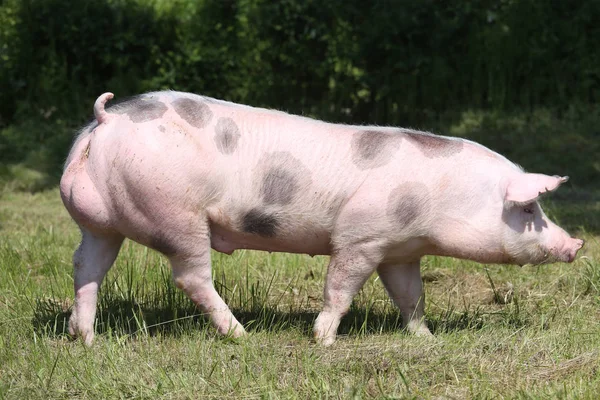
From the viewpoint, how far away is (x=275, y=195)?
4566 millimetres

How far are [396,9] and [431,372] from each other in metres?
7.70

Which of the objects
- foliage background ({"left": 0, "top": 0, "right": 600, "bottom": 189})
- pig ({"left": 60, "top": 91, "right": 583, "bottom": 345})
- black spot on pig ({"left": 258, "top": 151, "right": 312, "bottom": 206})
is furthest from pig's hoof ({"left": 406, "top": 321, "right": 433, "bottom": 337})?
foliage background ({"left": 0, "top": 0, "right": 600, "bottom": 189})

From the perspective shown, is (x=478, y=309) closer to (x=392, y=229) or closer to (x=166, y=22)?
(x=392, y=229)

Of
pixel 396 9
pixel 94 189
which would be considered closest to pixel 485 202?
pixel 94 189

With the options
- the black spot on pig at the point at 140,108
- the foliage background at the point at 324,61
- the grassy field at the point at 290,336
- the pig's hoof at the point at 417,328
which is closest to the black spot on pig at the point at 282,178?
the black spot on pig at the point at 140,108

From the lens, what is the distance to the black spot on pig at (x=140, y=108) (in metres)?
4.51

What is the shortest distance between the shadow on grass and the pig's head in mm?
461

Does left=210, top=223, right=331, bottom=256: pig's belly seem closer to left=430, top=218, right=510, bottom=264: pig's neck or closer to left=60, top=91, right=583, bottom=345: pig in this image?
left=60, top=91, right=583, bottom=345: pig

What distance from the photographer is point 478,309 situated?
5352 millimetres

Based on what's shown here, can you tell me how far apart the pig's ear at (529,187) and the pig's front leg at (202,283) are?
1.42 m

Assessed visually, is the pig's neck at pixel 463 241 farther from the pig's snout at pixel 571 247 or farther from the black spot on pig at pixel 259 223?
the black spot on pig at pixel 259 223

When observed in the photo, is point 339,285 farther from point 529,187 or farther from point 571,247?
point 571,247

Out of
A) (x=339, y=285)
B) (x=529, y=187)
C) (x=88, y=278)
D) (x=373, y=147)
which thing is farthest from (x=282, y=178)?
(x=529, y=187)

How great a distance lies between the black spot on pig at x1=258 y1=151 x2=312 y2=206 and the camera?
4562 mm
